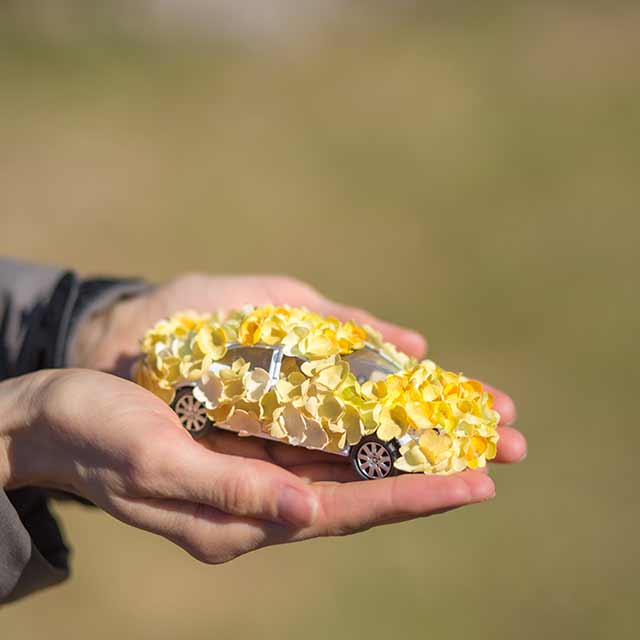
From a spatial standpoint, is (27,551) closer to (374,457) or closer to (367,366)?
(374,457)

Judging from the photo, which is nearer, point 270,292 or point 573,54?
point 270,292

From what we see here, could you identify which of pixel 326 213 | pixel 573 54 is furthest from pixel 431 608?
pixel 573 54

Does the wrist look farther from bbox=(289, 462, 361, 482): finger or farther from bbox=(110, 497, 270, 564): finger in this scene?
bbox=(289, 462, 361, 482): finger

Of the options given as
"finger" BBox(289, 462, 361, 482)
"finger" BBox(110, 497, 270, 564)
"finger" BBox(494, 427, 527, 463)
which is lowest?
"finger" BBox(110, 497, 270, 564)

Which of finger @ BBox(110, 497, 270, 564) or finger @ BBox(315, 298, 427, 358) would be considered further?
finger @ BBox(315, 298, 427, 358)

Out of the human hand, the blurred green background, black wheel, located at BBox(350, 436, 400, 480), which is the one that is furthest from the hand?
the blurred green background

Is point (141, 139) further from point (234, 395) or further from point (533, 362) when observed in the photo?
point (234, 395)
